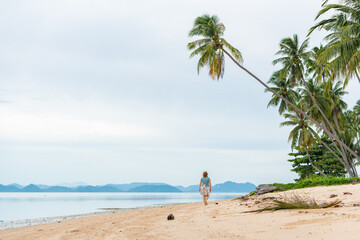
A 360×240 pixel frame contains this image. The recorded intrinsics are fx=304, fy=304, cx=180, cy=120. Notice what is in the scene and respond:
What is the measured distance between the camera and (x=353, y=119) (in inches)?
1676

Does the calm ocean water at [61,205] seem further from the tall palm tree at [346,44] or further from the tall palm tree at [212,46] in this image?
the tall palm tree at [346,44]

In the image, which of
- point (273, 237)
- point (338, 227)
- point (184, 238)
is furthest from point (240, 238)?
point (338, 227)

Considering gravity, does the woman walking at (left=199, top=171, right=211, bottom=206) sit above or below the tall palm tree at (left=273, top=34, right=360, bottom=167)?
below

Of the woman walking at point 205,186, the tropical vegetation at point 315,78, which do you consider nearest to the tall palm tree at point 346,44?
the tropical vegetation at point 315,78

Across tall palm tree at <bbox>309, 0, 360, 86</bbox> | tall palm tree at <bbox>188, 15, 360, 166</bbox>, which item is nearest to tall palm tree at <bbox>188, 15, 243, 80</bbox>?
tall palm tree at <bbox>188, 15, 360, 166</bbox>

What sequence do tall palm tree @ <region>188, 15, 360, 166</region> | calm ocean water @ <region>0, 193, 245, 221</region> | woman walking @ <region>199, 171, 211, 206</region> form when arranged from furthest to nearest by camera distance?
calm ocean water @ <region>0, 193, 245, 221</region>, tall palm tree @ <region>188, 15, 360, 166</region>, woman walking @ <region>199, 171, 211, 206</region>

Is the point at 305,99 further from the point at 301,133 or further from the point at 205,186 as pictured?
the point at 205,186

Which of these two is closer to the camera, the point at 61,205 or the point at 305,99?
the point at 305,99

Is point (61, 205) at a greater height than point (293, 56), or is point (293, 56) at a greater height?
point (293, 56)

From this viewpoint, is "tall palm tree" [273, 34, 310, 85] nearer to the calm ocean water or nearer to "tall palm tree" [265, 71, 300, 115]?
"tall palm tree" [265, 71, 300, 115]

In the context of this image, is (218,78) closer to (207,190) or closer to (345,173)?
(207,190)

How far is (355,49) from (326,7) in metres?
2.59

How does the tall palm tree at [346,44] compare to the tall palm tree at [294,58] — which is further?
the tall palm tree at [294,58]

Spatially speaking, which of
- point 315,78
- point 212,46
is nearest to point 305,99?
point 315,78
